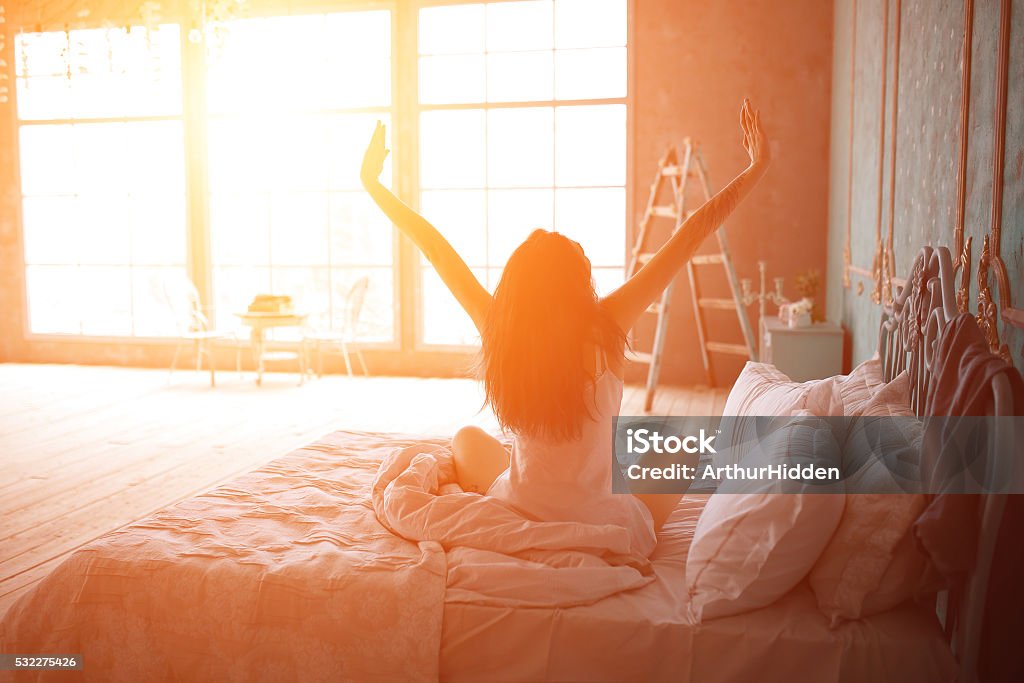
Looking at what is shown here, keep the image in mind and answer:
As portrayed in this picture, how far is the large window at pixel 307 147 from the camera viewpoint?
7652 mm

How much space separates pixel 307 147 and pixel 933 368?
7.27 metres

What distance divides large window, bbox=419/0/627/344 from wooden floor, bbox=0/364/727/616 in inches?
57.4

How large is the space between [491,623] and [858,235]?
154 inches

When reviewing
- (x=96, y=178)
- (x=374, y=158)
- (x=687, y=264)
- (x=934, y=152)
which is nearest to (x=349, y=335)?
(x=687, y=264)

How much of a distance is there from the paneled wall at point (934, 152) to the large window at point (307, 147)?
2612 mm

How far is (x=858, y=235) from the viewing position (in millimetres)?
5055

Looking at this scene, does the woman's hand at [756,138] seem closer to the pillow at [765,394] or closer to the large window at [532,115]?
the pillow at [765,394]

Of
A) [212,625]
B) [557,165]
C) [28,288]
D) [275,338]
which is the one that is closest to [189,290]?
[275,338]

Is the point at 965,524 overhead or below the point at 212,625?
overhead

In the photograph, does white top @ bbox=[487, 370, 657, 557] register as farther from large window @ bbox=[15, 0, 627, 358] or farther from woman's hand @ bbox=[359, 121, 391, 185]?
large window @ bbox=[15, 0, 627, 358]

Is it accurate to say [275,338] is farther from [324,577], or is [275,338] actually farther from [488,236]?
[324,577]

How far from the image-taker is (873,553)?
1.81 meters

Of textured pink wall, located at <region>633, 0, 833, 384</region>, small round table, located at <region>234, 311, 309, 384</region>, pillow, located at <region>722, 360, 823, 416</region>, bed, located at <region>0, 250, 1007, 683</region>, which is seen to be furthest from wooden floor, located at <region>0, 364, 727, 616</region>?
textured pink wall, located at <region>633, 0, 833, 384</region>

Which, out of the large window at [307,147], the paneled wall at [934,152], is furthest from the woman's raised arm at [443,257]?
the large window at [307,147]
